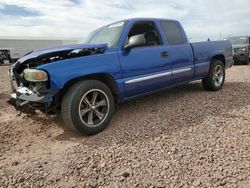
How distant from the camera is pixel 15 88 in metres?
4.18

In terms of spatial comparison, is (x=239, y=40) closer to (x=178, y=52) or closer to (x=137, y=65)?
(x=178, y=52)

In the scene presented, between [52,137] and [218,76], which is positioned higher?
[218,76]

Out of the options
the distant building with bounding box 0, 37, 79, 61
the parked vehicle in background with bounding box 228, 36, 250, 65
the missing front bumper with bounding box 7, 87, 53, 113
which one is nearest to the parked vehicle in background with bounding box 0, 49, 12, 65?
the distant building with bounding box 0, 37, 79, 61

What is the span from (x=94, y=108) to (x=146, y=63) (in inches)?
51.5

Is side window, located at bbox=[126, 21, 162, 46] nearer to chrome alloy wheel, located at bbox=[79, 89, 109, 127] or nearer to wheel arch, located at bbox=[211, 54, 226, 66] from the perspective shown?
chrome alloy wheel, located at bbox=[79, 89, 109, 127]

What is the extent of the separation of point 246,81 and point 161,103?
12.9 ft

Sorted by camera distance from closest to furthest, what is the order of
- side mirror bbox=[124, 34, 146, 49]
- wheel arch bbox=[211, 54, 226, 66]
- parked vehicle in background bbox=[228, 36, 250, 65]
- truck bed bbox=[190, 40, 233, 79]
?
side mirror bbox=[124, 34, 146, 49] → truck bed bbox=[190, 40, 233, 79] → wheel arch bbox=[211, 54, 226, 66] → parked vehicle in background bbox=[228, 36, 250, 65]

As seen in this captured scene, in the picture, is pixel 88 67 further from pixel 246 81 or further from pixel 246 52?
pixel 246 52

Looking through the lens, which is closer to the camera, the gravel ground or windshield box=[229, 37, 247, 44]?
the gravel ground

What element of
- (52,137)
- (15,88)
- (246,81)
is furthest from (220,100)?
(15,88)

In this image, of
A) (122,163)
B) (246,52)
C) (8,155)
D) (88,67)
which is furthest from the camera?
(246,52)

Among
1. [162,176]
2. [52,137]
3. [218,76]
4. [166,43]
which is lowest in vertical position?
[162,176]

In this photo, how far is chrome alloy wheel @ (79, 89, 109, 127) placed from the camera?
3754 millimetres

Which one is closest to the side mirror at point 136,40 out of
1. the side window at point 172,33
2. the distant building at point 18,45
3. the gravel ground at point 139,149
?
the side window at point 172,33
